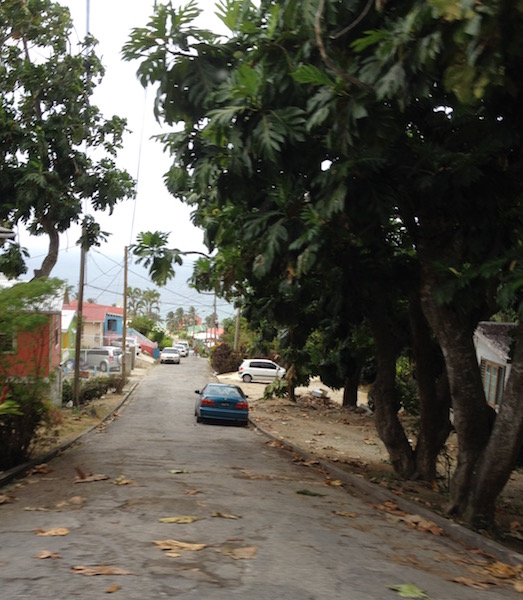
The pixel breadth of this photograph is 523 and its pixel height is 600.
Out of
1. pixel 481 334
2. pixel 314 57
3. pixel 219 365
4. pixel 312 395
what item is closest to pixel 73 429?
pixel 481 334

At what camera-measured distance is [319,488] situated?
1180cm

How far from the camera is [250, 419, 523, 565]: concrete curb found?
7.66 metres

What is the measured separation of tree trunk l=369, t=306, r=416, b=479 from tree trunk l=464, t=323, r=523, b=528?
4002mm

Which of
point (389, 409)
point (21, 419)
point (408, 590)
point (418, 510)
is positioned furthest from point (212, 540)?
point (389, 409)

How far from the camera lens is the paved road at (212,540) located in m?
5.48

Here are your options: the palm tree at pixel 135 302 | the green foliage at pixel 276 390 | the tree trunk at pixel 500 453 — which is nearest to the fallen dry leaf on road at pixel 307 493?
the tree trunk at pixel 500 453

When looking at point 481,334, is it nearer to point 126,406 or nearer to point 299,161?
point 126,406

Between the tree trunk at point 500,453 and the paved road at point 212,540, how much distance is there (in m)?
1.16

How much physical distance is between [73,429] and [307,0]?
1685 cm

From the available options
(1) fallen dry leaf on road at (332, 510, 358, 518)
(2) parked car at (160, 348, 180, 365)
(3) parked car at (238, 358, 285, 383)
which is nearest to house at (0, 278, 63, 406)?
(1) fallen dry leaf on road at (332, 510, 358, 518)

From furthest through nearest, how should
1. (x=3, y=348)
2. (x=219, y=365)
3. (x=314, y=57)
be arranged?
(x=219, y=365)
(x=3, y=348)
(x=314, y=57)

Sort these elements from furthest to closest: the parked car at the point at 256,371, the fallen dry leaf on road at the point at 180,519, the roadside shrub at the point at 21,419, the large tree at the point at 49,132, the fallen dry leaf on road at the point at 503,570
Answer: the parked car at the point at 256,371, the large tree at the point at 49,132, the roadside shrub at the point at 21,419, the fallen dry leaf on road at the point at 180,519, the fallen dry leaf on road at the point at 503,570

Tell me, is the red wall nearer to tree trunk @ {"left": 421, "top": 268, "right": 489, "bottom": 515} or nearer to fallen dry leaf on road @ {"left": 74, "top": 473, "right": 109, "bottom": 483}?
fallen dry leaf on road @ {"left": 74, "top": 473, "right": 109, "bottom": 483}

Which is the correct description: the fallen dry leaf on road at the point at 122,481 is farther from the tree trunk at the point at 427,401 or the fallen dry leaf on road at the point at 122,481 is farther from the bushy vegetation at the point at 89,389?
the bushy vegetation at the point at 89,389
